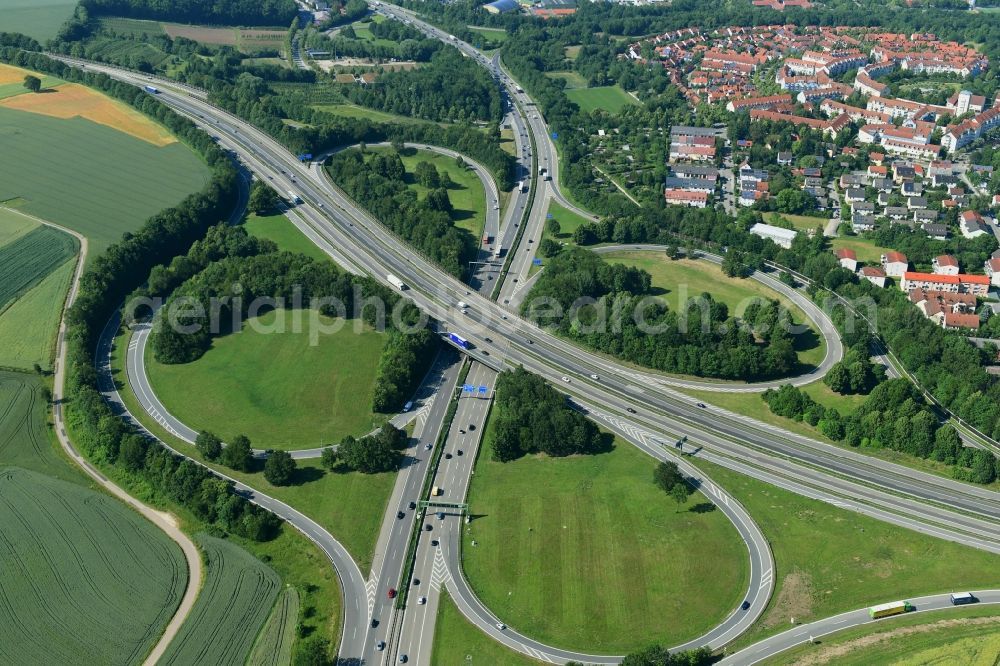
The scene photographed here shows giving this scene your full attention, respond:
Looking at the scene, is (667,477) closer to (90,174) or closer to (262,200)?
(262,200)

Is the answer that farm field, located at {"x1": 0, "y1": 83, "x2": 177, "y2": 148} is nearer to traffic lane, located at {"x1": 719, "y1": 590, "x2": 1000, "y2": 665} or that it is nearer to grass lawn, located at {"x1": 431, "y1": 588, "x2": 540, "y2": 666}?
grass lawn, located at {"x1": 431, "y1": 588, "x2": 540, "y2": 666}

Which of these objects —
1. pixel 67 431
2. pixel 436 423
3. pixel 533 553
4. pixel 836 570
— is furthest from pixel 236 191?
pixel 836 570

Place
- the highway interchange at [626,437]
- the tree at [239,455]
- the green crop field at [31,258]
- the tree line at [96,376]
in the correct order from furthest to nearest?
1. the green crop field at [31,258]
2. the tree at [239,455]
3. the tree line at [96,376]
4. the highway interchange at [626,437]

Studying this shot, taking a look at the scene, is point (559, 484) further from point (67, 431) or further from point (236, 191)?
point (236, 191)

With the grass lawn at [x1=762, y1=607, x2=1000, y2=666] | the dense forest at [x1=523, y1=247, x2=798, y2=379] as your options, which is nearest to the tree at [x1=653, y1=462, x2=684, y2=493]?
the grass lawn at [x1=762, y1=607, x2=1000, y2=666]

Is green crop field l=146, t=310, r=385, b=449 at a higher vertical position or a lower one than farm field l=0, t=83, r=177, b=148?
lower

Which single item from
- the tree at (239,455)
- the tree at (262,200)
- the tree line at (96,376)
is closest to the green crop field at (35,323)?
the tree line at (96,376)

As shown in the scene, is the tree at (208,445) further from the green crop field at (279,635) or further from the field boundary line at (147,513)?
the green crop field at (279,635)
